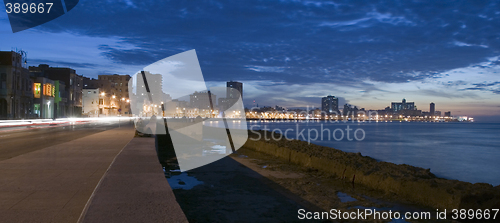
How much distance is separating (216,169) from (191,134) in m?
16.6

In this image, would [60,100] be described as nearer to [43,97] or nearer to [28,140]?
[43,97]

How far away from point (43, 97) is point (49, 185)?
63055 millimetres

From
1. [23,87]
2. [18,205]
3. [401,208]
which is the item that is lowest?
[401,208]

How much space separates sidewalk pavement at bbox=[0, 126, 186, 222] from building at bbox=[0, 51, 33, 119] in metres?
46.1

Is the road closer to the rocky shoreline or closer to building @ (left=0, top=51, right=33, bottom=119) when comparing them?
the rocky shoreline

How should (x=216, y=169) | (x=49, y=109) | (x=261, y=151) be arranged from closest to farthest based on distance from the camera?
(x=216, y=169) < (x=261, y=151) < (x=49, y=109)

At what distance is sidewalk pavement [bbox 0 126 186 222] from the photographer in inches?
217

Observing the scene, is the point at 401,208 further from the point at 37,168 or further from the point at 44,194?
the point at 37,168

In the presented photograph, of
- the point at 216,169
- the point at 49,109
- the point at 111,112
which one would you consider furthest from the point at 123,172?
the point at 111,112

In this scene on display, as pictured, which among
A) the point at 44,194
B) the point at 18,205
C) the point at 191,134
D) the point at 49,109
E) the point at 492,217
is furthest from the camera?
the point at 49,109

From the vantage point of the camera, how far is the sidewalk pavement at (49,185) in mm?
5504

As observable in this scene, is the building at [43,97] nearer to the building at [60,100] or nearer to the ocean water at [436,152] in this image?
the building at [60,100]

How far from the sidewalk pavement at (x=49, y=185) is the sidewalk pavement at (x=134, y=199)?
195 mm

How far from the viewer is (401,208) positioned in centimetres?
807
